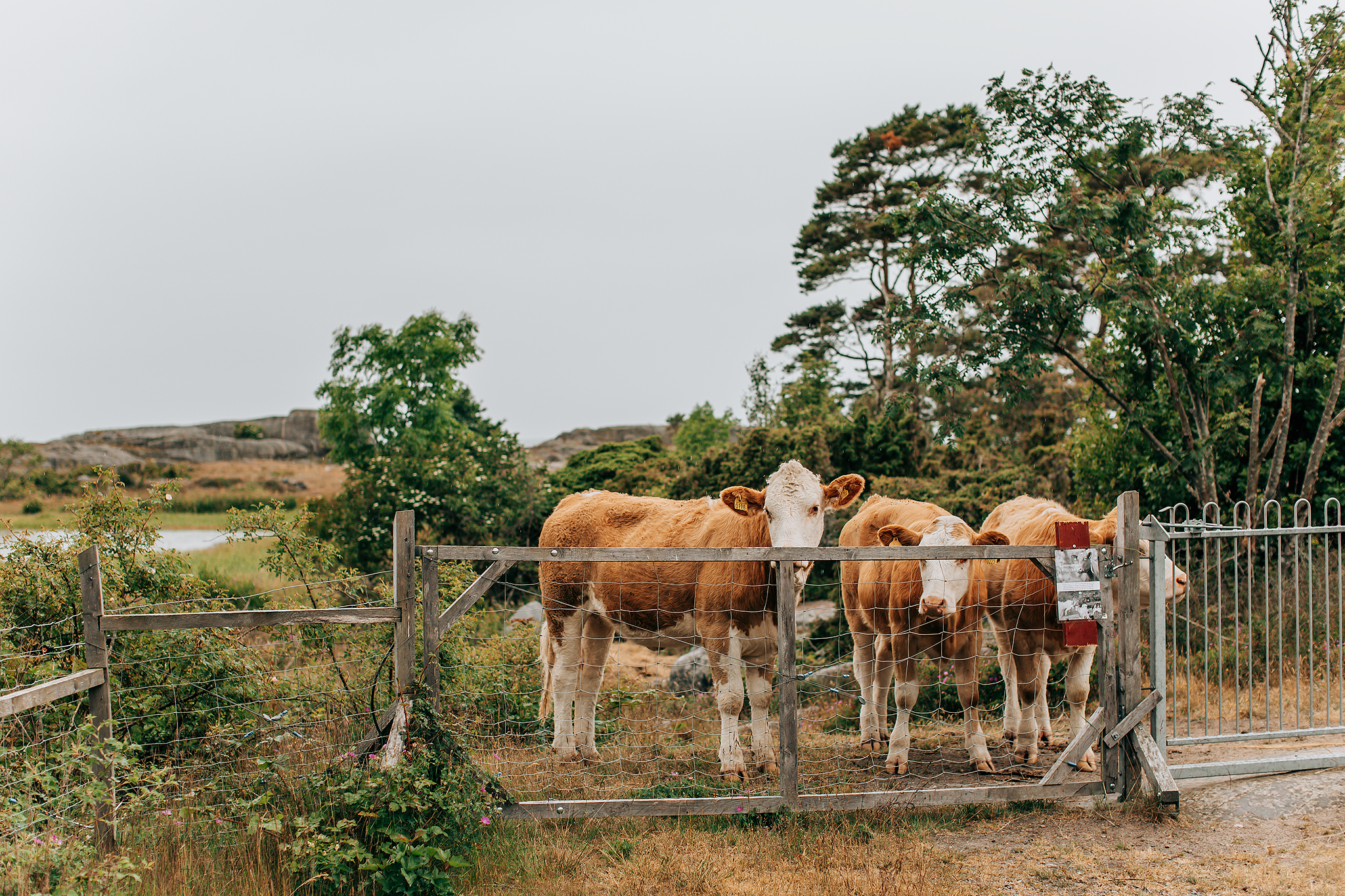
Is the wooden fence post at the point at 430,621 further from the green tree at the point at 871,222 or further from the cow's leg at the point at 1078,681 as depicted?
Answer: the green tree at the point at 871,222

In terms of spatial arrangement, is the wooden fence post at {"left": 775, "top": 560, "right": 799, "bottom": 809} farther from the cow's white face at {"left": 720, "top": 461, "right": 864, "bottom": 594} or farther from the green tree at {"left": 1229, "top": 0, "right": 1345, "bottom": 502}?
the green tree at {"left": 1229, "top": 0, "right": 1345, "bottom": 502}

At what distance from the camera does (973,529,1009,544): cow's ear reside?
7.15 metres

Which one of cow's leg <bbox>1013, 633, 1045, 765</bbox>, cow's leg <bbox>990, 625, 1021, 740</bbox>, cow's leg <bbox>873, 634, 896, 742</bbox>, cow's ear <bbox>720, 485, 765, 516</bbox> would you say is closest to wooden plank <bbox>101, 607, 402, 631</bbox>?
cow's ear <bbox>720, 485, 765, 516</bbox>

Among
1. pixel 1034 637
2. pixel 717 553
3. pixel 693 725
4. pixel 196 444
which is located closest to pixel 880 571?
pixel 1034 637

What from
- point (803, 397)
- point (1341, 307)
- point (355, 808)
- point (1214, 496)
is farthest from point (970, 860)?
point (803, 397)

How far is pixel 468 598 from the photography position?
5898 mm

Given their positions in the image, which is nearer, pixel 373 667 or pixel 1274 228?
pixel 373 667

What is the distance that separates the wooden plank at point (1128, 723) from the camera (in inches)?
254

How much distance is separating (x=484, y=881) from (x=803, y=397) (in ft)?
80.9

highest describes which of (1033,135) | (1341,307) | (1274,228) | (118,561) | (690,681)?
(1033,135)

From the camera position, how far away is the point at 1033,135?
14.0 meters

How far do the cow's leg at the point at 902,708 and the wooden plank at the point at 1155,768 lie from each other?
1666mm

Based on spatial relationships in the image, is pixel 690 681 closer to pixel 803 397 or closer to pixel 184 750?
pixel 184 750

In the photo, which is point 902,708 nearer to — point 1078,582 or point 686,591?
point 1078,582
